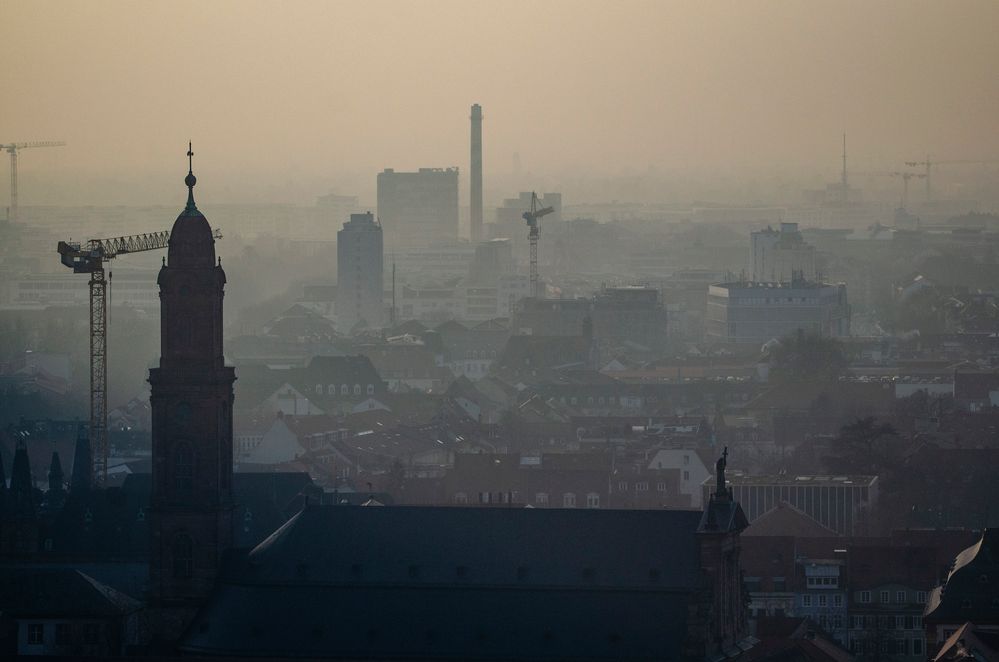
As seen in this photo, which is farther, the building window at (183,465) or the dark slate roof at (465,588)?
the building window at (183,465)

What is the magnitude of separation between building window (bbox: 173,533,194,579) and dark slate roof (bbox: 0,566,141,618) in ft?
5.75

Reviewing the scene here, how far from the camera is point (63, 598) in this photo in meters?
71.9

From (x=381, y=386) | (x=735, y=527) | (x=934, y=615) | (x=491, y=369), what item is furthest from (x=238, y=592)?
(x=491, y=369)

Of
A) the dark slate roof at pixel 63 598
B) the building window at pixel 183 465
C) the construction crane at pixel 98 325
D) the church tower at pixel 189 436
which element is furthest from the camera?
the construction crane at pixel 98 325

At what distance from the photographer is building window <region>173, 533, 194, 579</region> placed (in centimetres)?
7031

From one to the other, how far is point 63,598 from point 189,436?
4.28m

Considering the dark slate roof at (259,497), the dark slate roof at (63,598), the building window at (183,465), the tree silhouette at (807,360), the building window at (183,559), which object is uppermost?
the tree silhouette at (807,360)

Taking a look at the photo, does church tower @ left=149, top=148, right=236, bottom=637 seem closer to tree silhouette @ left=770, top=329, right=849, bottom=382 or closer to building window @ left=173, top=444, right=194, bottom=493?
building window @ left=173, top=444, right=194, bottom=493

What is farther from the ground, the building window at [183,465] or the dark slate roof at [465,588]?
the building window at [183,465]

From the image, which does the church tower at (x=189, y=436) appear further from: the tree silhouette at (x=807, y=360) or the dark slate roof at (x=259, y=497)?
the tree silhouette at (x=807, y=360)

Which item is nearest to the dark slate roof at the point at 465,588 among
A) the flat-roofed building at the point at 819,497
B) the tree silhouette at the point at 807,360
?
the flat-roofed building at the point at 819,497

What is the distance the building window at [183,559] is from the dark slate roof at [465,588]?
1957 mm

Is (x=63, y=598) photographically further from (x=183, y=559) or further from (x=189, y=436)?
(x=189, y=436)

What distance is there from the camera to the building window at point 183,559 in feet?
231
